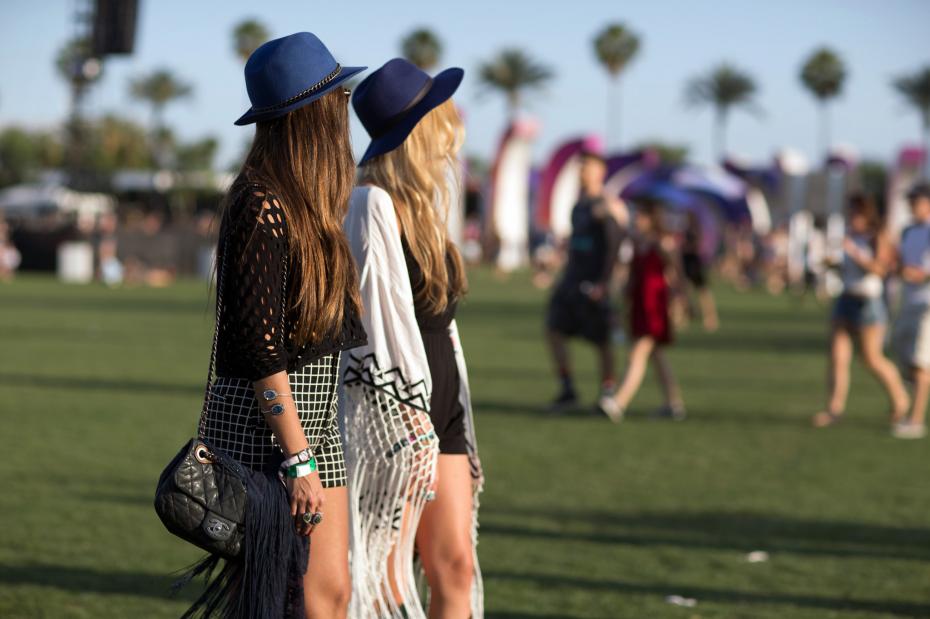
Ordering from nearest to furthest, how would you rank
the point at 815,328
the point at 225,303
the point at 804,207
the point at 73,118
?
the point at 225,303 < the point at 815,328 < the point at 804,207 < the point at 73,118

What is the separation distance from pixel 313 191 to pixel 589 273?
7863 millimetres

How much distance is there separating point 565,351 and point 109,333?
961cm

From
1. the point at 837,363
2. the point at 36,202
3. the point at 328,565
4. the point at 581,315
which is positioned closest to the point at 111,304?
the point at 581,315

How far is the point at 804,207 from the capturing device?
3309 cm

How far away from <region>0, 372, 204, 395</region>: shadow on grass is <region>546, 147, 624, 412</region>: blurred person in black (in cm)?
362

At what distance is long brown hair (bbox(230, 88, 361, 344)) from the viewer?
2988 millimetres

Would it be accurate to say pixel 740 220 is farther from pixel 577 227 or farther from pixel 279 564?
pixel 279 564

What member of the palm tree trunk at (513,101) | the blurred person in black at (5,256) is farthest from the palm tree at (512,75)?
the blurred person in black at (5,256)

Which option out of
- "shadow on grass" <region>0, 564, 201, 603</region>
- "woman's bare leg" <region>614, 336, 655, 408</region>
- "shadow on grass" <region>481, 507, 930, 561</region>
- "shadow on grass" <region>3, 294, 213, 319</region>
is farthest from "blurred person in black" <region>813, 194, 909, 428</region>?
"shadow on grass" <region>3, 294, 213, 319</region>

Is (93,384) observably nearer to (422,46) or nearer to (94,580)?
(94,580)

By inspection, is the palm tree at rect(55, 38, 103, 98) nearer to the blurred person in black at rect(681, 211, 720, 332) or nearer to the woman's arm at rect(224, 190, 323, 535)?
the blurred person in black at rect(681, 211, 720, 332)

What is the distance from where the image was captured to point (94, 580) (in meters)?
5.52

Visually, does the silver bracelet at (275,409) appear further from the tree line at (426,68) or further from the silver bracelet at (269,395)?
→ the tree line at (426,68)

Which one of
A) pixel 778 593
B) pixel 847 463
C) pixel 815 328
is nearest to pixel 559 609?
pixel 778 593
